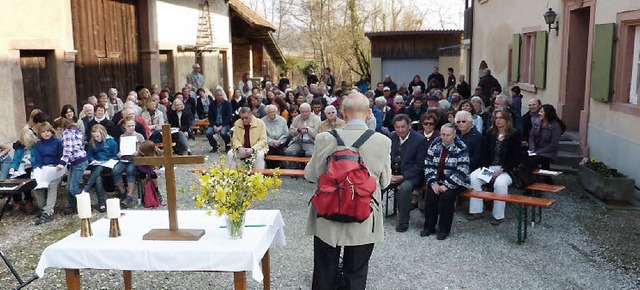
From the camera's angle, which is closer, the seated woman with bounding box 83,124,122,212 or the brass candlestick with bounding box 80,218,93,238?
the brass candlestick with bounding box 80,218,93,238

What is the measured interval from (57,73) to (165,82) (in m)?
5.25

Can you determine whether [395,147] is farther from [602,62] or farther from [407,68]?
[407,68]

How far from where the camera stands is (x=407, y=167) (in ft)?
23.2

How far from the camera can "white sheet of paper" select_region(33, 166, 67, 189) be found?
24.5ft

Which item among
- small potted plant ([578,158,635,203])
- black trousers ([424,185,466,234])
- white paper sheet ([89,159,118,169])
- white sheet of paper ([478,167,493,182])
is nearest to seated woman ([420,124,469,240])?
black trousers ([424,185,466,234])

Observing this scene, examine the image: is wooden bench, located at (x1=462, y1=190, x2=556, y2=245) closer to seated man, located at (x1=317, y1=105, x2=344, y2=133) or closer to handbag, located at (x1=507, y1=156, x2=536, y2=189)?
handbag, located at (x1=507, y1=156, x2=536, y2=189)

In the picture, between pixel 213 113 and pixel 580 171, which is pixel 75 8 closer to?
pixel 213 113

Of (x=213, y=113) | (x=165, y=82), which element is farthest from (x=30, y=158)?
(x=165, y=82)

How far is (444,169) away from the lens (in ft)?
21.7

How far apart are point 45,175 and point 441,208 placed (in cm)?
505

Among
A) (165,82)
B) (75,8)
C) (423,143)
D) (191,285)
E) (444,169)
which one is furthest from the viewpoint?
(165,82)

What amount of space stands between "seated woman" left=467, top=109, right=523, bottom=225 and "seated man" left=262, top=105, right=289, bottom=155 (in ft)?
12.6

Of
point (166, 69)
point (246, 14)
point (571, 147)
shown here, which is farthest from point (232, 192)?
point (246, 14)

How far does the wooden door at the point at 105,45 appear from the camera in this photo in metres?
12.8
